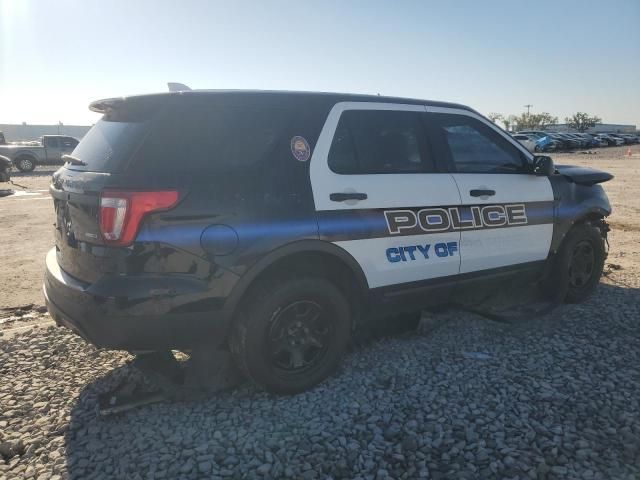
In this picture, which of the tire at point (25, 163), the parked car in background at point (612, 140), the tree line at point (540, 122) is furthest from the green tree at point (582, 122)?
the tire at point (25, 163)

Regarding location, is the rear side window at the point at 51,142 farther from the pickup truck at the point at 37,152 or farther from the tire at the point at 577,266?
the tire at the point at 577,266

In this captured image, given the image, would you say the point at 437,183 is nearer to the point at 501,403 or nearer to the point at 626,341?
the point at 501,403

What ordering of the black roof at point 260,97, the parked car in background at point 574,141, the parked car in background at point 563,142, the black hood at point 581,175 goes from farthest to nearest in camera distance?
the parked car in background at point 574,141 < the parked car in background at point 563,142 < the black hood at point 581,175 < the black roof at point 260,97

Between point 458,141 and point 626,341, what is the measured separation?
218cm

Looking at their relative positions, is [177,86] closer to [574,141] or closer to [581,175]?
[581,175]

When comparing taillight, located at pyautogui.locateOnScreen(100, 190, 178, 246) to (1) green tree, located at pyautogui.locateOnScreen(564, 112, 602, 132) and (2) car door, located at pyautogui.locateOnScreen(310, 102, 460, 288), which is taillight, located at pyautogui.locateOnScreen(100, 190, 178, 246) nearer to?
(2) car door, located at pyautogui.locateOnScreen(310, 102, 460, 288)

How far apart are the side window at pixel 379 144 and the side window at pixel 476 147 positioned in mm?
292

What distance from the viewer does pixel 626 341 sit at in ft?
13.2

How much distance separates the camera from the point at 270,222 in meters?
2.93

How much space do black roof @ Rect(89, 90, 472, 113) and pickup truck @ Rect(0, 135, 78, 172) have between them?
24245 millimetres

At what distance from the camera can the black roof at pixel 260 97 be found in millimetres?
2895

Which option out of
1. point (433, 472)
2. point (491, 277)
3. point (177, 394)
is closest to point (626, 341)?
point (491, 277)

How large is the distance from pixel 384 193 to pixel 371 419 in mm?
1488

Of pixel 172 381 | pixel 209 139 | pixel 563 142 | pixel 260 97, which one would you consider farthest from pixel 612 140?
pixel 172 381
